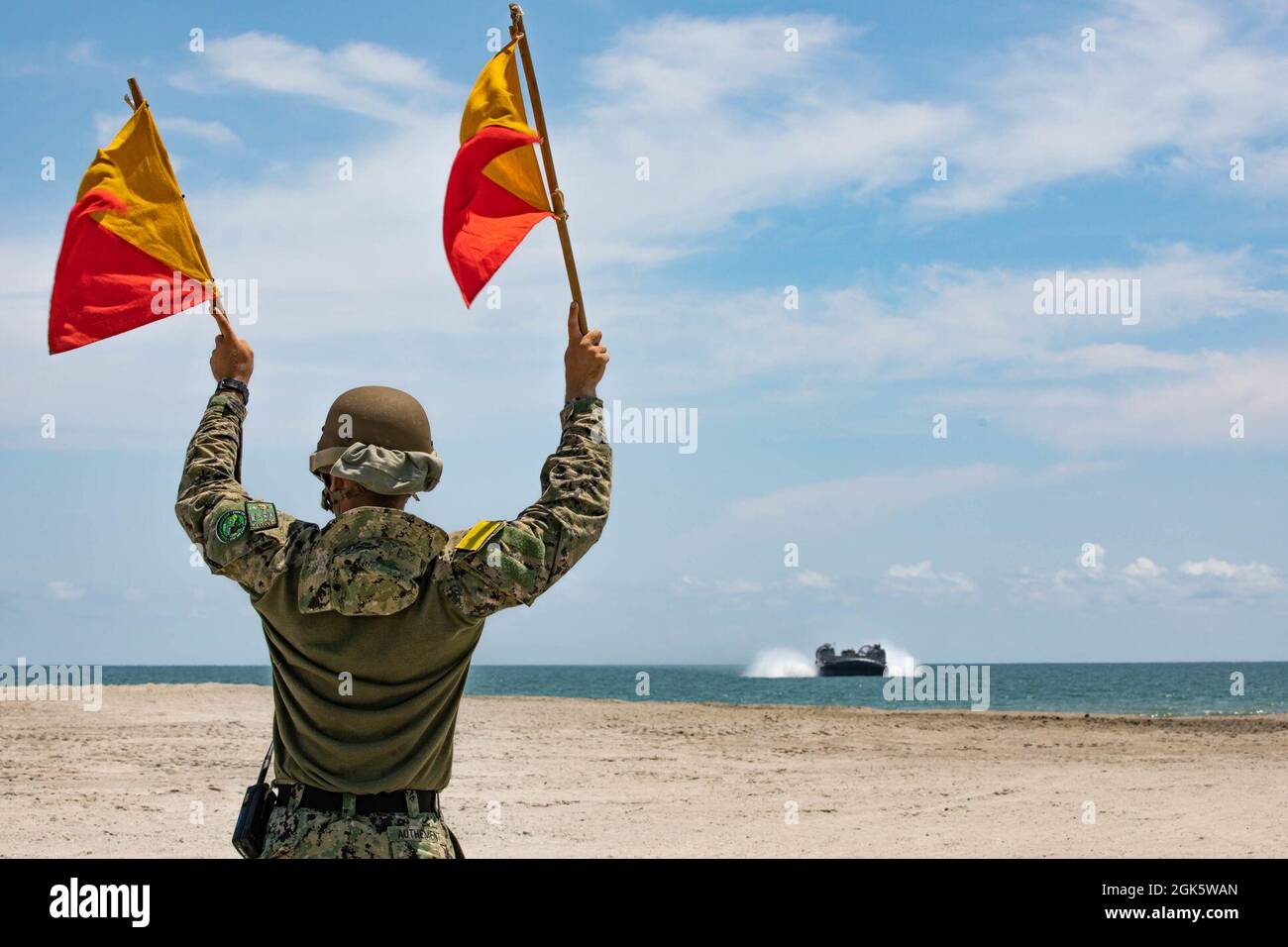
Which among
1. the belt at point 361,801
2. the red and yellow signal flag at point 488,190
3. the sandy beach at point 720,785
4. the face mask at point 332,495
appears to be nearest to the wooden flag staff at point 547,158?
the red and yellow signal flag at point 488,190

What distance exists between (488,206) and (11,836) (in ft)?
27.0

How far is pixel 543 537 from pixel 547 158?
1.23 metres

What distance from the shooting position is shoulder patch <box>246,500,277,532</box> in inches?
119

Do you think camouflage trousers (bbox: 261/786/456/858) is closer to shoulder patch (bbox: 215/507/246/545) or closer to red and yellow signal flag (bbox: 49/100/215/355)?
shoulder patch (bbox: 215/507/246/545)

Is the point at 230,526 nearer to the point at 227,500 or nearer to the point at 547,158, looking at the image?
the point at 227,500

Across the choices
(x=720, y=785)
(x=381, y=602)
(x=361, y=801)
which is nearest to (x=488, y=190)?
(x=381, y=602)

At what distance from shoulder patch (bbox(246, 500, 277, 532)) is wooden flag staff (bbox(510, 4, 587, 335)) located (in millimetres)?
923

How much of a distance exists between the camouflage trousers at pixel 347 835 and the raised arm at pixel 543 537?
0.54 m

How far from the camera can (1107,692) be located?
6512 centimetres

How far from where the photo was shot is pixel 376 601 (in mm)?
2898

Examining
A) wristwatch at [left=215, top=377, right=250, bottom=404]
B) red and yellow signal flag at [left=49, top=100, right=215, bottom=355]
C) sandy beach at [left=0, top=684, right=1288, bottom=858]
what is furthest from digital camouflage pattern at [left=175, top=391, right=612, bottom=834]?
sandy beach at [left=0, top=684, right=1288, bottom=858]
